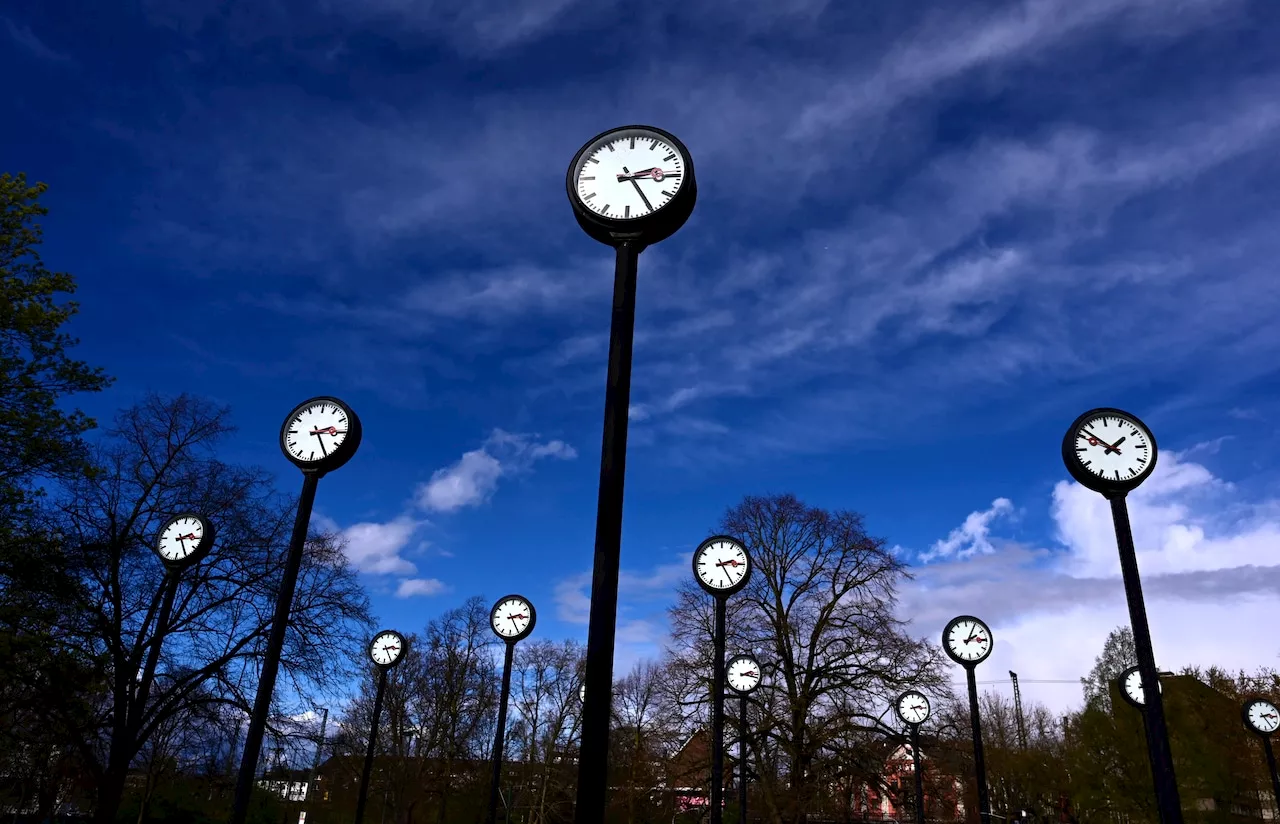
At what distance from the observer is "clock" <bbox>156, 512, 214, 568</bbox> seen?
13.2m

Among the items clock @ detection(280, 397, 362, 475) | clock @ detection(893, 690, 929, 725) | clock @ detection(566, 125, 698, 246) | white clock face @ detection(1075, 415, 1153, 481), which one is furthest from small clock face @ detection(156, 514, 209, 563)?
clock @ detection(893, 690, 929, 725)

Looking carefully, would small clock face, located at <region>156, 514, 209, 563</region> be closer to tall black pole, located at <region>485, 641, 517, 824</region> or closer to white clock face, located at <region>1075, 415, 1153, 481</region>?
tall black pole, located at <region>485, 641, 517, 824</region>

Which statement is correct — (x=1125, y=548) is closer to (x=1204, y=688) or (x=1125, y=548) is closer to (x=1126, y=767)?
(x=1126, y=767)

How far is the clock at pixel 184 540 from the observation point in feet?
43.3

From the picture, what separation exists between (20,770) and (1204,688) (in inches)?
1820

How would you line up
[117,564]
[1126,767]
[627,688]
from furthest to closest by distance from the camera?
1. [627,688]
2. [1126,767]
3. [117,564]

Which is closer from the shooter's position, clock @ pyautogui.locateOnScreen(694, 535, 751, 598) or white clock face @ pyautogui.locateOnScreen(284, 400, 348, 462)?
white clock face @ pyautogui.locateOnScreen(284, 400, 348, 462)

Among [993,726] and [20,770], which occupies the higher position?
[993,726]

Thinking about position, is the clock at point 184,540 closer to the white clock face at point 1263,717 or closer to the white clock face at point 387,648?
the white clock face at point 387,648

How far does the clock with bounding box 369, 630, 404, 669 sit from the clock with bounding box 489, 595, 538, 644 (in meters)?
3.01

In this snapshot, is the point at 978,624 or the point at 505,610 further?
the point at 505,610

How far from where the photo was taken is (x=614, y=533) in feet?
16.4

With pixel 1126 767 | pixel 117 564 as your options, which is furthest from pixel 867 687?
pixel 117 564

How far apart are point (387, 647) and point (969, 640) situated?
13.8 metres
